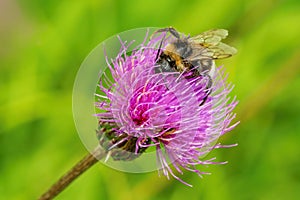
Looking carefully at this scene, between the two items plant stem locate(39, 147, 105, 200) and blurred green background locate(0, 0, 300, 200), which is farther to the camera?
blurred green background locate(0, 0, 300, 200)

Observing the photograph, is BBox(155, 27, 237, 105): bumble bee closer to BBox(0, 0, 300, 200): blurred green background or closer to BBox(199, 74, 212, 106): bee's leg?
BBox(199, 74, 212, 106): bee's leg

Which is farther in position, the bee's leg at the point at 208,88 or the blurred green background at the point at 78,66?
the blurred green background at the point at 78,66

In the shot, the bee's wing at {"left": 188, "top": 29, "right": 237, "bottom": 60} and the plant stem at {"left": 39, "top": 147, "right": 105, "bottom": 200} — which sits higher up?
the bee's wing at {"left": 188, "top": 29, "right": 237, "bottom": 60}

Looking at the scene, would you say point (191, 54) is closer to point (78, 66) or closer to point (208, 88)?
point (208, 88)

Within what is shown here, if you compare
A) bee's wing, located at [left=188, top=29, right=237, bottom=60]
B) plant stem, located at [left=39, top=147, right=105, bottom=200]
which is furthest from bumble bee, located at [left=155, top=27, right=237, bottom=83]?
plant stem, located at [left=39, top=147, right=105, bottom=200]

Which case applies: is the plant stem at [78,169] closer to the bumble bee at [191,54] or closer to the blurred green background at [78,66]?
the bumble bee at [191,54]

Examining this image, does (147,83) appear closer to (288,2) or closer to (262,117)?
(262,117)

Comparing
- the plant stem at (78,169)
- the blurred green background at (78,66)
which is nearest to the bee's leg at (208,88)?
the plant stem at (78,169)
